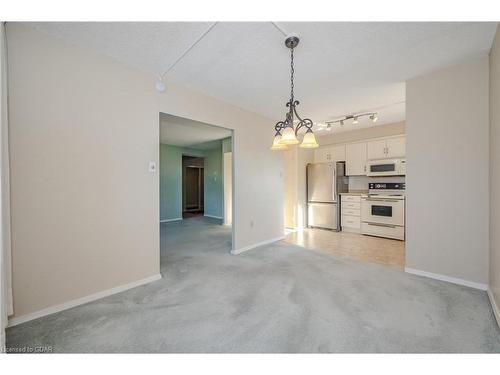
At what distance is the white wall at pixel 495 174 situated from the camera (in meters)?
1.81

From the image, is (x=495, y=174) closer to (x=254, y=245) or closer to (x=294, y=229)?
(x=254, y=245)

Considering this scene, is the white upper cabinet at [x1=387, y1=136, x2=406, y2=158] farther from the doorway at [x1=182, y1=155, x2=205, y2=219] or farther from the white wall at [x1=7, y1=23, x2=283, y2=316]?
the doorway at [x1=182, y1=155, x2=205, y2=219]

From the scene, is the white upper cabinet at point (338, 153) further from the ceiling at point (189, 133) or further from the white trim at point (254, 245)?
the ceiling at point (189, 133)

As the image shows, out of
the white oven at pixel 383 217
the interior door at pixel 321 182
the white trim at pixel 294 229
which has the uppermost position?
the interior door at pixel 321 182

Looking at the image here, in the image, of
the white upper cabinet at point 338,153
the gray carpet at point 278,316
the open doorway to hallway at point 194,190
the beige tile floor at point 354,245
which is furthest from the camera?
the white upper cabinet at point 338,153

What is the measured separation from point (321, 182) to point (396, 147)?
69.1 inches

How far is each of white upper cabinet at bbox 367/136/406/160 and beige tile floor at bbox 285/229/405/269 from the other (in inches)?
72.1

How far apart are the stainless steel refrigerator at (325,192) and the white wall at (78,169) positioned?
3840 millimetres

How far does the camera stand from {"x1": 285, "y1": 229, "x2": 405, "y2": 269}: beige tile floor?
10.7ft

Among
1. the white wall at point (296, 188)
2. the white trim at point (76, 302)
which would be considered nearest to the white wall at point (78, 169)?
the white trim at point (76, 302)

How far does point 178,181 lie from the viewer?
6.98 metres

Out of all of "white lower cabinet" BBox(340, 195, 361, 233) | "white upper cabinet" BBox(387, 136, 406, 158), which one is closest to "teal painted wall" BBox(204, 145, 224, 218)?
"white lower cabinet" BBox(340, 195, 361, 233)

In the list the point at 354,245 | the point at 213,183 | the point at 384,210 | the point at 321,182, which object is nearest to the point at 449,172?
the point at 354,245
